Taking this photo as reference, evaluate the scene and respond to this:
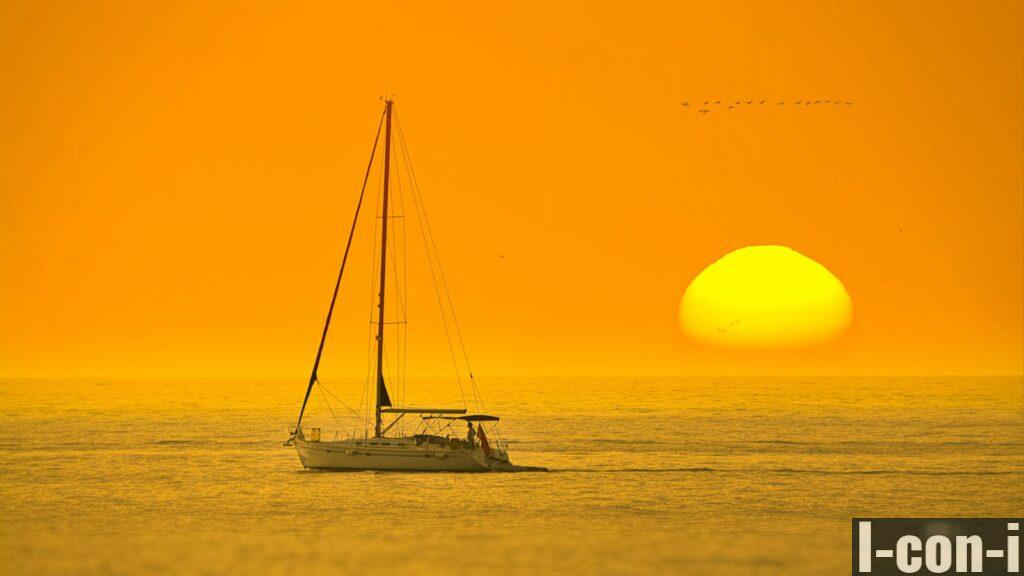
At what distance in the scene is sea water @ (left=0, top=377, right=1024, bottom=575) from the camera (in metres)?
38.0

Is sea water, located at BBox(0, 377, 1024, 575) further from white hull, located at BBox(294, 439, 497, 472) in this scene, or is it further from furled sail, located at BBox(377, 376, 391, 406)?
furled sail, located at BBox(377, 376, 391, 406)

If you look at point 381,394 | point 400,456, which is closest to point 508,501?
point 400,456

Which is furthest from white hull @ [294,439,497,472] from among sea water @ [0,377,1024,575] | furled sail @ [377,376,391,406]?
furled sail @ [377,376,391,406]

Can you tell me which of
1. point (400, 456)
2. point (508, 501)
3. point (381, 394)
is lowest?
point (508, 501)

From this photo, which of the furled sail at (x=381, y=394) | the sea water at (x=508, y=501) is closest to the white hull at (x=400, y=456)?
the sea water at (x=508, y=501)

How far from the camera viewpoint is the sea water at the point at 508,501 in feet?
125

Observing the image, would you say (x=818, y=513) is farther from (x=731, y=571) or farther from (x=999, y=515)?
(x=731, y=571)

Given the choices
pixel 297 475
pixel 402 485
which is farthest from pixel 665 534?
pixel 297 475

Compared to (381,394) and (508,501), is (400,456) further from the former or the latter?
(508,501)

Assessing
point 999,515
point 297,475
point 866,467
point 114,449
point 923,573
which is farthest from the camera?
point 114,449

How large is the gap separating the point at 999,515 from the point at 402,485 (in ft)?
97.3

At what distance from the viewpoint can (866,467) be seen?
82.9 m

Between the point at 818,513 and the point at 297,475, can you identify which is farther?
the point at 297,475

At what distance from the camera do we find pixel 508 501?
203 feet
